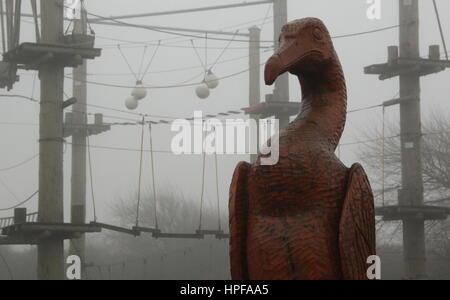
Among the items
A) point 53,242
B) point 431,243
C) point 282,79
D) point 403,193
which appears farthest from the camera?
point 431,243

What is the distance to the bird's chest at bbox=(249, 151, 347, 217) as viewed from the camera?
537cm

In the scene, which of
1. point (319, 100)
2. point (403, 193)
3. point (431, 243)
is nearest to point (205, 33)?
point (403, 193)

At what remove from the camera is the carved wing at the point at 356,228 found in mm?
5332

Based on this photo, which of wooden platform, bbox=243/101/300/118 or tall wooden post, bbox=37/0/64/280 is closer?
tall wooden post, bbox=37/0/64/280

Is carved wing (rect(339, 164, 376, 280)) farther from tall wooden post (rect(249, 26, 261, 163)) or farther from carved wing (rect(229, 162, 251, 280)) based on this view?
tall wooden post (rect(249, 26, 261, 163))

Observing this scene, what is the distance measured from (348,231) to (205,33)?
13.4 m

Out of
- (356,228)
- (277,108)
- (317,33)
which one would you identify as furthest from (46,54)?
(356,228)

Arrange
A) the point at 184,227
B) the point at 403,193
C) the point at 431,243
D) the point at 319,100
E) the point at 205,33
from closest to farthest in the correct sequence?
the point at 319,100, the point at 403,193, the point at 205,33, the point at 431,243, the point at 184,227

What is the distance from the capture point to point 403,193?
1559cm

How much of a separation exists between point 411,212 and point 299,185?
9896mm

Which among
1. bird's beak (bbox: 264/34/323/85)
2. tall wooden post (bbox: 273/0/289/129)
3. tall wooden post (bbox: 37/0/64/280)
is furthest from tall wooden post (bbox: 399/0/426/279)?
bird's beak (bbox: 264/34/323/85)

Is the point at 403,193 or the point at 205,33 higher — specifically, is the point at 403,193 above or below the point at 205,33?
below
